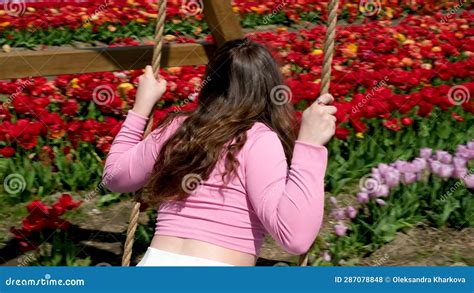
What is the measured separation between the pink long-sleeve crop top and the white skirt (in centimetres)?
5

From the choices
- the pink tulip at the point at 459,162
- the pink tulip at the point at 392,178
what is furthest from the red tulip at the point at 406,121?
the pink tulip at the point at 392,178

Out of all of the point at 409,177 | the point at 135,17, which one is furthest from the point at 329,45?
the point at 135,17

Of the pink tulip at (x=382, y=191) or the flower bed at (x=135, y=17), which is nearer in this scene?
the pink tulip at (x=382, y=191)

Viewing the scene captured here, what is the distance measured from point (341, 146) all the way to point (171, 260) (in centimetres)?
241

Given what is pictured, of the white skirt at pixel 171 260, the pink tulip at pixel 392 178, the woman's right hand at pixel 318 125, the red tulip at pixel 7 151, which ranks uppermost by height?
the woman's right hand at pixel 318 125

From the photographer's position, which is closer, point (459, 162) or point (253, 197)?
point (253, 197)

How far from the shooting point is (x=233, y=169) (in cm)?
216

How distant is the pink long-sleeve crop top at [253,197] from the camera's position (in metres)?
2.05

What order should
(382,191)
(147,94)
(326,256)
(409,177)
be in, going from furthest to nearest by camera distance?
(409,177) < (382,191) < (326,256) < (147,94)

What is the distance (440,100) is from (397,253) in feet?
4.63

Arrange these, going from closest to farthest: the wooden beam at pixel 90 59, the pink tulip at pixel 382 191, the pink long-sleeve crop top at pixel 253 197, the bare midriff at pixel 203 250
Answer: the pink long-sleeve crop top at pixel 253 197
the bare midriff at pixel 203 250
the wooden beam at pixel 90 59
the pink tulip at pixel 382 191

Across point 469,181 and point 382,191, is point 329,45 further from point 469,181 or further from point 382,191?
point 469,181

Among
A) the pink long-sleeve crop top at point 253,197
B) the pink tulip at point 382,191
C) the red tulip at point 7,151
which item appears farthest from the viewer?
Result: the red tulip at point 7,151

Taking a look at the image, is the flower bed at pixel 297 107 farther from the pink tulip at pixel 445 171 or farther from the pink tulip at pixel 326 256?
the pink tulip at pixel 326 256
